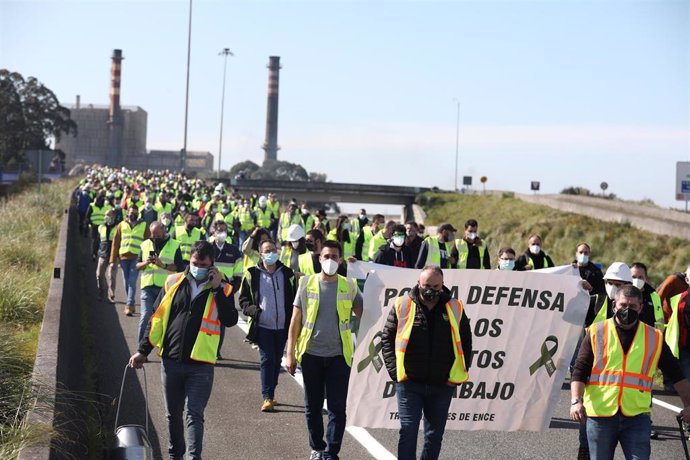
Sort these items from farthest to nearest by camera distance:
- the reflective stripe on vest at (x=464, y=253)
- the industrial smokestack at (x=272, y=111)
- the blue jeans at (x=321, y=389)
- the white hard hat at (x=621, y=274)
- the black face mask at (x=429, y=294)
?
the industrial smokestack at (x=272, y=111) < the reflective stripe on vest at (x=464, y=253) < the white hard hat at (x=621, y=274) < the blue jeans at (x=321, y=389) < the black face mask at (x=429, y=294)

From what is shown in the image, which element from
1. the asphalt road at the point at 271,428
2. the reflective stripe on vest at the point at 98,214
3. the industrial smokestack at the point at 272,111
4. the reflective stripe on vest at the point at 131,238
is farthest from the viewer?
the industrial smokestack at the point at 272,111

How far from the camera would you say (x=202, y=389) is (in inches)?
337

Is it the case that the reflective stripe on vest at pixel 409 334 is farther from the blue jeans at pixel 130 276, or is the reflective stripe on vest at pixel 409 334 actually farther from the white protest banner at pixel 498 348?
the blue jeans at pixel 130 276

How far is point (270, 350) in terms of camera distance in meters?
11.4

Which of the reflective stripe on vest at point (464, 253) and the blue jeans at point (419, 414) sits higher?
the reflective stripe on vest at point (464, 253)

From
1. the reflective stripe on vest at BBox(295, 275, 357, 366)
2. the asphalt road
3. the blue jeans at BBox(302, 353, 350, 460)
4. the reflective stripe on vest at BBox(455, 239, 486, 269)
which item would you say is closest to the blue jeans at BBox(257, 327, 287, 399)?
the asphalt road

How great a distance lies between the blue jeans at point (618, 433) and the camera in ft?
24.5

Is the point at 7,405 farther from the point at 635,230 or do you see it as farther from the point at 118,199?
the point at 635,230

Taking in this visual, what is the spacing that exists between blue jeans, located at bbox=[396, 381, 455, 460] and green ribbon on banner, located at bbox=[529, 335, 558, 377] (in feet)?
7.06

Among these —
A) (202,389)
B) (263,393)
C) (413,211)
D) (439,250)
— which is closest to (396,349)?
(202,389)

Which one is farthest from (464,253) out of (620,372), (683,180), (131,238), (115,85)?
(115,85)

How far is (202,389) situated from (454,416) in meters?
2.56

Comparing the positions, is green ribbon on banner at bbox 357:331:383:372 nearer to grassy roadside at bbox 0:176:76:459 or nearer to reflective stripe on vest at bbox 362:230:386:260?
grassy roadside at bbox 0:176:76:459

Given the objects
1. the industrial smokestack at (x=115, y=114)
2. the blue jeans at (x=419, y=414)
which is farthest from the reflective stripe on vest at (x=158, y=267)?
the industrial smokestack at (x=115, y=114)
